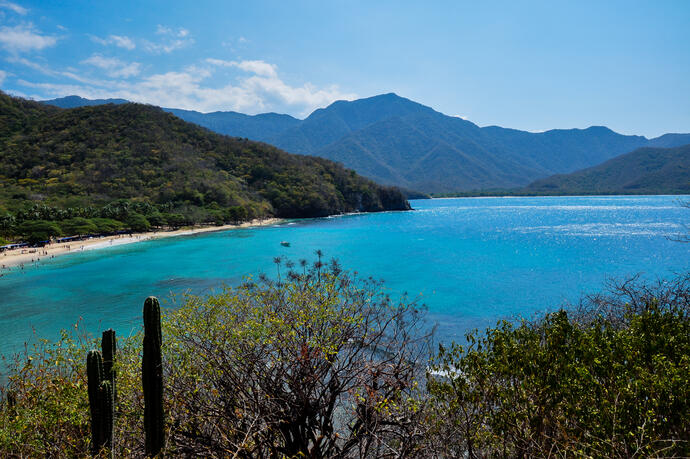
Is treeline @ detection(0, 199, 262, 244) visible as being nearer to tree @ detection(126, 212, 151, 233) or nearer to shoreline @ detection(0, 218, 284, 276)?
tree @ detection(126, 212, 151, 233)

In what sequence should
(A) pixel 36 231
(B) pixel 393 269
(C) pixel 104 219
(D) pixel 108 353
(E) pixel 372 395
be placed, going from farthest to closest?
1. (C) pixel 104 219
2. (A) pixel 36 231
3. (B) pixel 393 269
4. (D) pixel 108 353
5. (E) pixel 372 395

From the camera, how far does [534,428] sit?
599cm

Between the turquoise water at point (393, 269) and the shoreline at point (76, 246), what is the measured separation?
281cm

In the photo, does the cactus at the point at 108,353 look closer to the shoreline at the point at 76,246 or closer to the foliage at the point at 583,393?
the foliage at the point at 583,393

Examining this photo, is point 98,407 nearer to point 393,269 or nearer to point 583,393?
point 583,393

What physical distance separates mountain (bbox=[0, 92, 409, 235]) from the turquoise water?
29282 mm

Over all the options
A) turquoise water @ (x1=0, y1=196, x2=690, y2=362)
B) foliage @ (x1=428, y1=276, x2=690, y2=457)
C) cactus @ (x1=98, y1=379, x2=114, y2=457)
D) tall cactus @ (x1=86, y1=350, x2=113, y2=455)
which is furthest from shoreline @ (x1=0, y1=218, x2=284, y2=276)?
foliage @ (x1=428, y1=276, x2=690, y2=457)

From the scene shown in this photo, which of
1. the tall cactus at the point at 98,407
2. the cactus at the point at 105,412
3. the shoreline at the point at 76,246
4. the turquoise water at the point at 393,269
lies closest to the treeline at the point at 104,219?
the shoreline at the point at 76,246

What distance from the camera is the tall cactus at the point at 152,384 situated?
731 cm

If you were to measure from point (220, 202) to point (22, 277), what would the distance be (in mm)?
63240

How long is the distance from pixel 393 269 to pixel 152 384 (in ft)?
117

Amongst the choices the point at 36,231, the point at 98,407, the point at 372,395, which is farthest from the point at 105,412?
the point at 36,231

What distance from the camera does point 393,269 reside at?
41.6 meters

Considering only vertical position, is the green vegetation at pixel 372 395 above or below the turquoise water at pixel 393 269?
above
